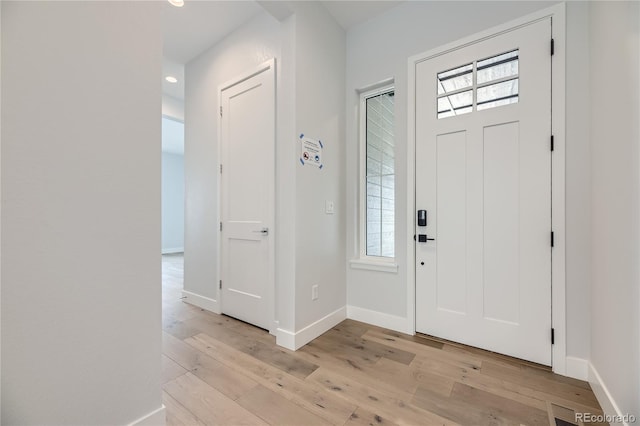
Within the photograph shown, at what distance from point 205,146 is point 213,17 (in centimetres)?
133

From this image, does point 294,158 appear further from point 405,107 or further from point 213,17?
point 213,17

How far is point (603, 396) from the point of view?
145cm

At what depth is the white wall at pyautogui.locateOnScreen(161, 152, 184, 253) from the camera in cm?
798

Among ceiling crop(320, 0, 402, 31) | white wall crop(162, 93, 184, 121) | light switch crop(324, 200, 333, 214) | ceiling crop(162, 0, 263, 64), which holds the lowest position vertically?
light switch crop(324, 200, 333, 214)

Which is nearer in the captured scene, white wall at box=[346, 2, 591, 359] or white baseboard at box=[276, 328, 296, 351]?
white wall at box=[346, 2, 591, 359]

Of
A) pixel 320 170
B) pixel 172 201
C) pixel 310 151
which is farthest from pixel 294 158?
pixel 172 201

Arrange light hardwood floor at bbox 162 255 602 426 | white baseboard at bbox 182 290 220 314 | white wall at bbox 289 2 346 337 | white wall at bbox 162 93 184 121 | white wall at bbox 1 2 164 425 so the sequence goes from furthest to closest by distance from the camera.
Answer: white wall at bbox 162 93 184 121
white baseboard at bbox 182 290 220 314
white wall at bbox 289 2 346 337
light hardwood floor at bbox 162 255 602 426
white wall at bbox 1 2 164 425

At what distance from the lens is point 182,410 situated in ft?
4.77

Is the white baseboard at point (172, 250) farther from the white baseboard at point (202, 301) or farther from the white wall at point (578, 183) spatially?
the white wall at point (578, 183)

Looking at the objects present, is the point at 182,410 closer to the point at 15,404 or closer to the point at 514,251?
the point at 15,404

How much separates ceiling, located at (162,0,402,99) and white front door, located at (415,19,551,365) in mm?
835

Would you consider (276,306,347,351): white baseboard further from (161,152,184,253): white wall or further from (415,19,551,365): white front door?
(161,152,184,253): white wall

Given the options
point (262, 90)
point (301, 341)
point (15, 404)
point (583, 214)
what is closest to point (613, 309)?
point (583, 214)

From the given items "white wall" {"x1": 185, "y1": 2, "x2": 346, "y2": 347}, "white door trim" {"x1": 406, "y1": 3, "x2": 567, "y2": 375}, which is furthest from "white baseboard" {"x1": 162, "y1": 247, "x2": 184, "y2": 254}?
"white door trim" {"x1": 406, "y1": 3, "x2": 567, "y2": 375}
